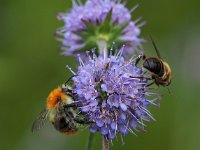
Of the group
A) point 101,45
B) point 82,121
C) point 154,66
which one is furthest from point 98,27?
point 82,121

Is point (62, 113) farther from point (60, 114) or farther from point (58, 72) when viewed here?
point (58, 72)

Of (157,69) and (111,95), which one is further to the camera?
(157,69)

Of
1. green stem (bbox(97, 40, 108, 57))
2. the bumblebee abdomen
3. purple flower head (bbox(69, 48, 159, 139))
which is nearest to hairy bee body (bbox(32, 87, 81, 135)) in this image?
purple flower head (bbox(69, 48, 159, 139))

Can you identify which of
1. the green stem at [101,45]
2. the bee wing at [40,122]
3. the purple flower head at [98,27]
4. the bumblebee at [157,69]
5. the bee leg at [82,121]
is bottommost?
the bee leg at [82,121]

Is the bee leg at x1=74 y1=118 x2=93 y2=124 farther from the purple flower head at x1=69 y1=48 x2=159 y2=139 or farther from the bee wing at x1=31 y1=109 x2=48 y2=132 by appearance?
the bee wing at x1=31 y1=109 x2=48 y2=132

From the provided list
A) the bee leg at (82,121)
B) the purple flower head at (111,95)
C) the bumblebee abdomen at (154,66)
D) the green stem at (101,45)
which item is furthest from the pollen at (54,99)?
the green stem at (101,45)

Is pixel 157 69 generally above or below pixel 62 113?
above

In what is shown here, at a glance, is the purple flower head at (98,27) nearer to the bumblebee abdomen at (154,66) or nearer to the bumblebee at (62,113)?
the bumblebee abdomen at (154,66)
